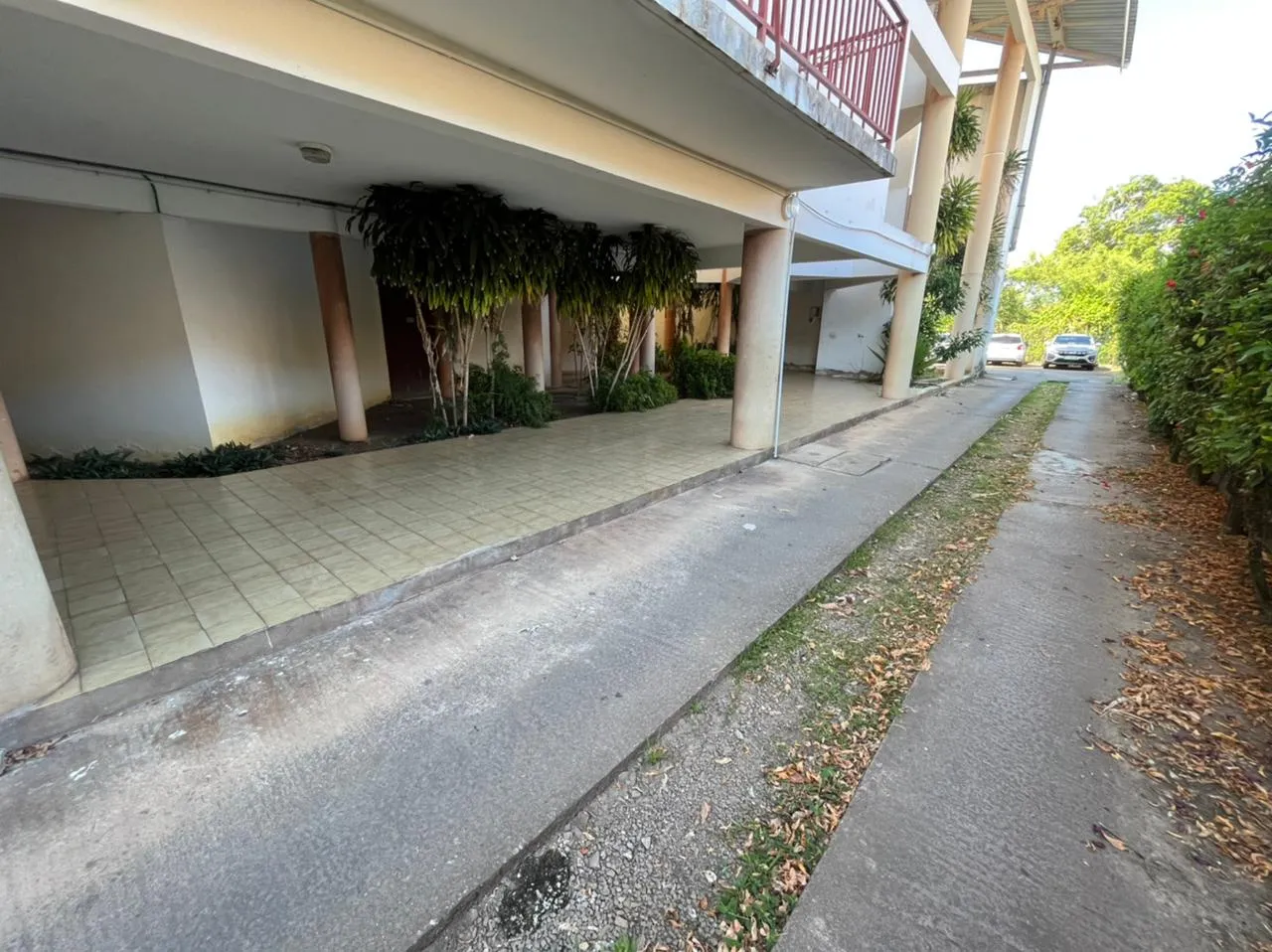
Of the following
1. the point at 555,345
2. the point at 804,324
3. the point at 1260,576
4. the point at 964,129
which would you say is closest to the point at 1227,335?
the point at 1260,576

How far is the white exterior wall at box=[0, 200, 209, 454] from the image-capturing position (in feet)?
14.8

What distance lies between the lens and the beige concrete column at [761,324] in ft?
17.7

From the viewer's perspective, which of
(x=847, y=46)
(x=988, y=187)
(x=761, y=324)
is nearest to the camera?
(x=847, y=46)

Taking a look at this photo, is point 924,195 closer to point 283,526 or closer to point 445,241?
point 445,241

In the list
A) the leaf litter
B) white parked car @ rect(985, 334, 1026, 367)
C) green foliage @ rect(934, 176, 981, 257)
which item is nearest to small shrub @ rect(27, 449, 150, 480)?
the leaf litter

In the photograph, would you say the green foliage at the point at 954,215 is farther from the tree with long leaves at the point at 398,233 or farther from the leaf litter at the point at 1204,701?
the tree with long leaves at the point at 398,233

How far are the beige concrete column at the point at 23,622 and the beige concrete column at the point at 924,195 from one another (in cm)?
1112

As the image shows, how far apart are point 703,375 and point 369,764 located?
29.3ft

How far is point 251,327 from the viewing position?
218 inches

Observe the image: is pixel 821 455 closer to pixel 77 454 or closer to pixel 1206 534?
pixel 1206 534

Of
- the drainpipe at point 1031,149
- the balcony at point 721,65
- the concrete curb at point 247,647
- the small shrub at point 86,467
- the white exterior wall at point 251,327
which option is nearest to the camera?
the concrete curb at point 247,647

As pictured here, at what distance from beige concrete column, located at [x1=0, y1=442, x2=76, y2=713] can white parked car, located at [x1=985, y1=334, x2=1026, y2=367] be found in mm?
26033

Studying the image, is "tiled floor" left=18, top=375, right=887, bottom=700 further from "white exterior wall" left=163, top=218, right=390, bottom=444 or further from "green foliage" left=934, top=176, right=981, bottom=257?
"green foliage" left=934, top=176, right=981, bottom=257

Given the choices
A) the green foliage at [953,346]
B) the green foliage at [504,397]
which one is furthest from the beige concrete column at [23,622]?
the green foliage at [953,346]
